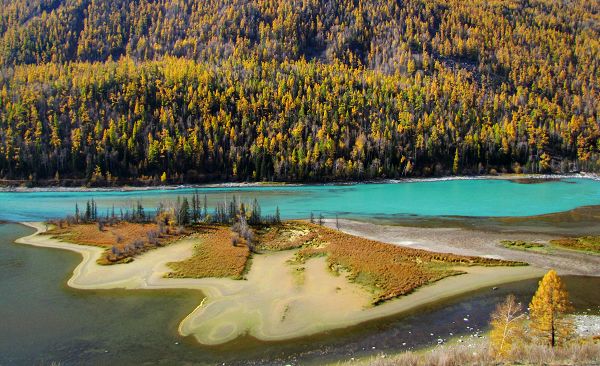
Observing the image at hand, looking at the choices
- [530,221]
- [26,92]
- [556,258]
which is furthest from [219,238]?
[26,92]

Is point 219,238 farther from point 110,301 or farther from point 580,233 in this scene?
point 580,233

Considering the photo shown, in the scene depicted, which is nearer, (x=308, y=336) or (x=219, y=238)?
(x=308, y=336)

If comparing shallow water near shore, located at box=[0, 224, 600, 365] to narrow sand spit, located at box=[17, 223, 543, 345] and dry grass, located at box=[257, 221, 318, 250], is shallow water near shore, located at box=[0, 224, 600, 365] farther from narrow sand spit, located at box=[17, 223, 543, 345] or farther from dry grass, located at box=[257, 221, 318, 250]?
dry grass, located at box=[257, 221, 318, 250]

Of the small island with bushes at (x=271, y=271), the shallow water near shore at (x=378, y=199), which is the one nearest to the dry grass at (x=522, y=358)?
the small island with bushes at (x=271, y=271)

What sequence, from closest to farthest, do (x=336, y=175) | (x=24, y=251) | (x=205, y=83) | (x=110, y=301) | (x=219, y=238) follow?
(x=110, y=301), (x=24, y=251), (x=219, y=238), (x=336, y=175), (x=205, y=83)

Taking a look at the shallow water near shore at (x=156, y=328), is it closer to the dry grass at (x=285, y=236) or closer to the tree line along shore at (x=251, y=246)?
the tree line along shore at (x=251, y=246)
